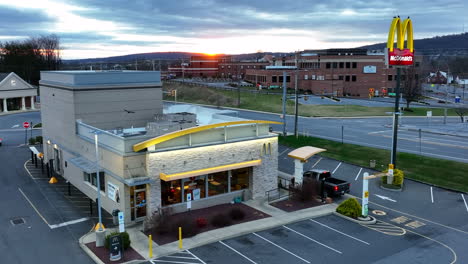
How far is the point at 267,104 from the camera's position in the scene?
8338cm

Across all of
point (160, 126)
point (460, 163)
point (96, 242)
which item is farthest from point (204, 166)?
point (460, 163)

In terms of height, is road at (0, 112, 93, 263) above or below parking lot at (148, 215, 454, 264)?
below

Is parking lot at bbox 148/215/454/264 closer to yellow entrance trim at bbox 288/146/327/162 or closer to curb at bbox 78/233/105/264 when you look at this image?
curb at bbox 78/233/105/264

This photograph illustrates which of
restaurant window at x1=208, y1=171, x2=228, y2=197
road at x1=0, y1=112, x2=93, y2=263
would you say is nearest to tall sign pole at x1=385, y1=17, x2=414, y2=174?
restaurant window at x1=208, y1=171, x2=228, y2=197

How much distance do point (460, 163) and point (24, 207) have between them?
3353 centimetres

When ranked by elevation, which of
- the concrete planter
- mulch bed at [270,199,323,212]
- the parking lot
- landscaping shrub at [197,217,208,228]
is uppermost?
landscaping shrub at [197,217,208,228]

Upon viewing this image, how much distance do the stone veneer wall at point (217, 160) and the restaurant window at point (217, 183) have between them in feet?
3.24

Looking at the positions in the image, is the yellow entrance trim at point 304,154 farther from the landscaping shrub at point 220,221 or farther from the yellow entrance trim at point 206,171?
the landscaping shrub at point 220,221

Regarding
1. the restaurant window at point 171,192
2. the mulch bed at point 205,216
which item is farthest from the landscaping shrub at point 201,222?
the restaurant window at point 171,192

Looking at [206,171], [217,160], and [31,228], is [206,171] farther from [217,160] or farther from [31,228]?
[31,228]

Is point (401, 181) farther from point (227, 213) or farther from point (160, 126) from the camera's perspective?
point (160, 126)

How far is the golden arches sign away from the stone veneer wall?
11.4 meters

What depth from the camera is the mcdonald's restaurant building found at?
22.7 meters

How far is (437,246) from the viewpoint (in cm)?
1995
